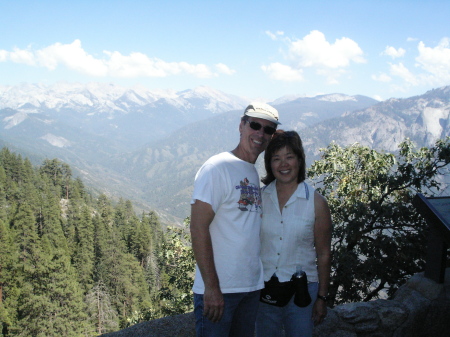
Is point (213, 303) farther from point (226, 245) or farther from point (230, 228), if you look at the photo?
point (230, 228)

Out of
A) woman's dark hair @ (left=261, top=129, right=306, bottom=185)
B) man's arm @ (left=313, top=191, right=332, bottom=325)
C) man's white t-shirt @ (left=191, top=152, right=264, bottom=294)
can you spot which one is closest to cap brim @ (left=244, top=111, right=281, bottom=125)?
woman's dark hair @ (left=261, top=129, right=306, bottom=185)

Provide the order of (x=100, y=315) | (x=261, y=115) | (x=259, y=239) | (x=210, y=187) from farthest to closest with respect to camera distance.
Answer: (x=100, y=315) < (x=261, y=115) < (x=259, y=239) < (x=210, y=187)

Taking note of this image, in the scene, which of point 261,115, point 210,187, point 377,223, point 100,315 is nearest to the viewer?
point 210,187

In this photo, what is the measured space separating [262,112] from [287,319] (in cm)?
198

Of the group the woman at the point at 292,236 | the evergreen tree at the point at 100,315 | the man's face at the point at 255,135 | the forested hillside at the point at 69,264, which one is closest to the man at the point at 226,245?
the man's face at the point at 255,135

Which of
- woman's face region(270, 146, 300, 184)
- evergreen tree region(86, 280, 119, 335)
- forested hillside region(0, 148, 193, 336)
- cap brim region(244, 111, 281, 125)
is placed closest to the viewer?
cap brim region(244, 111, 281, 125)

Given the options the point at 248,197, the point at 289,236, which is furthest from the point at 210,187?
the point at 289,236

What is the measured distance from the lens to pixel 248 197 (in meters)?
2.99

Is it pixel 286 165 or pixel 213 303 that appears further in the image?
pixel 286 165

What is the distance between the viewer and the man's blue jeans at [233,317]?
9.59ft

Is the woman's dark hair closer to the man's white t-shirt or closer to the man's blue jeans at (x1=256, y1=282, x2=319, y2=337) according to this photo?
the man's white t-shirt

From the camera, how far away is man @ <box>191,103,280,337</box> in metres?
2.78

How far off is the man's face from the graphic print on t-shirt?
35 centimetres

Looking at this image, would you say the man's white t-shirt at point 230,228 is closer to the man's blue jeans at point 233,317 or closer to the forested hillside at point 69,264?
the man's blue jeans at point 233,317
